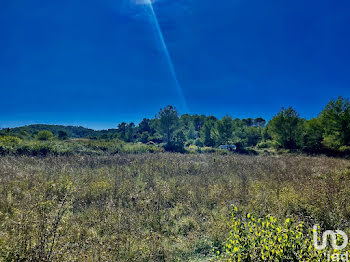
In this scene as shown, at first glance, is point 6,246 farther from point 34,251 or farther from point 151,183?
point 151,183

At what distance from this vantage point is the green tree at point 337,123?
25156 millimetres

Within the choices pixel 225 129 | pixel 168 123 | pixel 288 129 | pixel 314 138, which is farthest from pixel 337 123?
pixel 168 123

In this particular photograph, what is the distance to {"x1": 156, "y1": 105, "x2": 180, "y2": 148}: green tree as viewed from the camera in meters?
40.0

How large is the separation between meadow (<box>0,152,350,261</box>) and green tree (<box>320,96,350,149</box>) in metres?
22.7

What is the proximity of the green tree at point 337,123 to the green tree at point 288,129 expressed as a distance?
13.4 ft

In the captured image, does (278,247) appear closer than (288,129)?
Yes

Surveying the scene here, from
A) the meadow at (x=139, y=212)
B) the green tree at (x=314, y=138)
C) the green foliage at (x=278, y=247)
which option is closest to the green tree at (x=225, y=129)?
the green tree at (x=314, y=138)

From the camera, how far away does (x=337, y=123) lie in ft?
85.6

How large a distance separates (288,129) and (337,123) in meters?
7.45

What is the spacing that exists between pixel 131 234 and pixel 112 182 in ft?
13.5

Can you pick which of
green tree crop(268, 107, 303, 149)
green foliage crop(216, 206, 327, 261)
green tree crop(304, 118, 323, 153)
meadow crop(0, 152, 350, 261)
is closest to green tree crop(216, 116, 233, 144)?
green tree crop(268, 107, 303, 149)

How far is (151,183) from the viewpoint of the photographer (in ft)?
28.5

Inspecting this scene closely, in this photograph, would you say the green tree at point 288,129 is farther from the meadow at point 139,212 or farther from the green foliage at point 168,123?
the meadow at point 139,212

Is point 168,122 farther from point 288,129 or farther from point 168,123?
point 288,129
